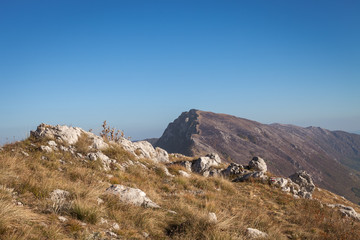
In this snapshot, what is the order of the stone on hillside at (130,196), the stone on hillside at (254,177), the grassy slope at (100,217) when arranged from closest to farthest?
the grassy slope at (100,217) → the stone on hillside at (130,196) → the stone on hillside at (254,177)

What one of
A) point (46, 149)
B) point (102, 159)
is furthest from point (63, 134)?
point (102, 159)

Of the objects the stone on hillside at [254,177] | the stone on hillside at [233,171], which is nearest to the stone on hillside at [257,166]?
the stone on hillside at [233,171]

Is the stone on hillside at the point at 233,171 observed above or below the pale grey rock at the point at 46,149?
below

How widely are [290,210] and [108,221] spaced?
34.6 feet

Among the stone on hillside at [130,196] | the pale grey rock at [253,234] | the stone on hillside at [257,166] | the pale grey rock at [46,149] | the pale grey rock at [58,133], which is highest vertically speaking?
the pale grey rock at [58,133]

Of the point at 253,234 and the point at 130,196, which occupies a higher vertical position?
the point at 130,196

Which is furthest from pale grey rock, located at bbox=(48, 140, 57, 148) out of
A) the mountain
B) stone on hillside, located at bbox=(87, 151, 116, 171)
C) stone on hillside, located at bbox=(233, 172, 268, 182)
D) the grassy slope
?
the mountain

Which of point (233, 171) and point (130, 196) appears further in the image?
point (233, 171)

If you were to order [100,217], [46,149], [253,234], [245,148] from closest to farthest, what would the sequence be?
[100,217], [253,234], [46,149], [245,148]

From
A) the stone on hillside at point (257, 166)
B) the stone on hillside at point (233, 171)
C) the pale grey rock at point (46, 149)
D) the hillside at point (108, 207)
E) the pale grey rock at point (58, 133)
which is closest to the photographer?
the hillside at point (108, 207)

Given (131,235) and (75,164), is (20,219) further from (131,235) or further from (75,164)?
(75,164)

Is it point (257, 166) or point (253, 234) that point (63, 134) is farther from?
point (257, 166)

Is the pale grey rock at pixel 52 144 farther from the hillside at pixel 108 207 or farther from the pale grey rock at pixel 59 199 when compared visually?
the pale grey rock at pixel 59 199

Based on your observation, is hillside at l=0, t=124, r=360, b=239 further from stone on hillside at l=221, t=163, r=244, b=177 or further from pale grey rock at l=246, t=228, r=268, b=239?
stone on hillside at l=221, t=163, r=244, b=177
